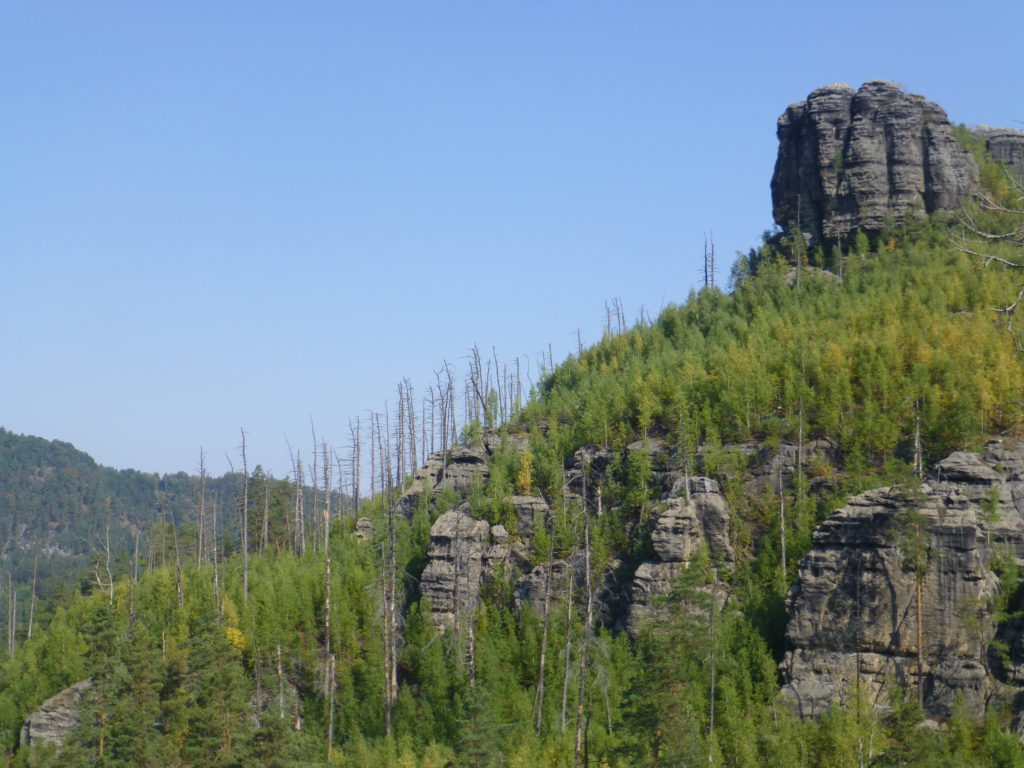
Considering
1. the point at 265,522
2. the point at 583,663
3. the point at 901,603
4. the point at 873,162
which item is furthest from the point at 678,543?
the point at 873,162

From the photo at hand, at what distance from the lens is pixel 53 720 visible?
52.4m

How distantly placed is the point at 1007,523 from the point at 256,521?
59212 mm

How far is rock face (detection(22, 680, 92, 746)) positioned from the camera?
170 ft

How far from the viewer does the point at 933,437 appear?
52.3 metres

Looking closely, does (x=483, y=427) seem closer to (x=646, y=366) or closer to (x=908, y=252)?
(x=646, y=366)

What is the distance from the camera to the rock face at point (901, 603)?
41.9 m

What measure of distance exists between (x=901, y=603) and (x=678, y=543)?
35.7 ft

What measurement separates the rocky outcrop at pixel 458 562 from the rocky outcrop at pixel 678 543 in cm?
803

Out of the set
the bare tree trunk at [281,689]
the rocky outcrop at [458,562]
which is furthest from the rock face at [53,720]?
the rocky outcrop at [458,562]

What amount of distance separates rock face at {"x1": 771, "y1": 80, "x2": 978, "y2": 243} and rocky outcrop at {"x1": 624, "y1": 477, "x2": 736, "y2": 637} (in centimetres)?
3720

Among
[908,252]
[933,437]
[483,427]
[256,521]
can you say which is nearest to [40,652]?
[256,521]

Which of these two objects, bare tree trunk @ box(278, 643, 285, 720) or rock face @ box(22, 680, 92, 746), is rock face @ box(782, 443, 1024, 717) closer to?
bare tree trunk @ box(278, 643, 285, 720)

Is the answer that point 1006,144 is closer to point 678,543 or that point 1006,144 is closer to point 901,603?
point 678,543

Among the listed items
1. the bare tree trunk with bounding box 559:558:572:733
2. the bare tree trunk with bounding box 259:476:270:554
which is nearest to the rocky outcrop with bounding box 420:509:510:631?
the bare tree trunk with bounding box 559:558:572:733
